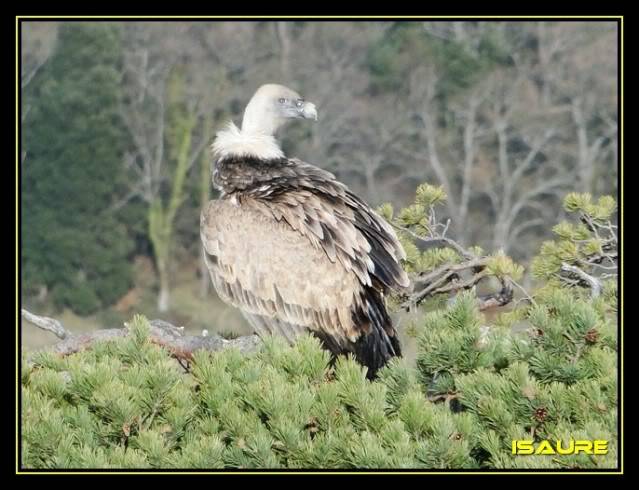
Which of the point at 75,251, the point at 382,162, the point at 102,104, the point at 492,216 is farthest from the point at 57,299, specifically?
the point at 492,216

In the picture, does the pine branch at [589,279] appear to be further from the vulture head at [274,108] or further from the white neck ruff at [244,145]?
the vulture head at [274,108]

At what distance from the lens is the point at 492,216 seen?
2195 inches

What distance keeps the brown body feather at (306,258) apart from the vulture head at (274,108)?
1185 millimetres

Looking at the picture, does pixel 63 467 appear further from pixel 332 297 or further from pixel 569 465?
pixel 332 297

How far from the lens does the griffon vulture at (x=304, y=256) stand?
9984mm

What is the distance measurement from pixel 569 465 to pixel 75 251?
44479 millimetres

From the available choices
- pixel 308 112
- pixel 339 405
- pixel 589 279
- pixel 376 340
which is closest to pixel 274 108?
pixel 308 112

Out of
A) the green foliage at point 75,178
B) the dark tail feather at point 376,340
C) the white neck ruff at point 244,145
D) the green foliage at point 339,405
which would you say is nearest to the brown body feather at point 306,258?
the dark tail feather at point 376,340

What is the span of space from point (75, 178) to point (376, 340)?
4208 cm

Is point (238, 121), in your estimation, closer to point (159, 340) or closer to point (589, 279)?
point (589, 279)

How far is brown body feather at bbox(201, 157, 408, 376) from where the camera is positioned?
9.98 metres

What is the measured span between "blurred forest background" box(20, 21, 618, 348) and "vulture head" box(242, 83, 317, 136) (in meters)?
34.3

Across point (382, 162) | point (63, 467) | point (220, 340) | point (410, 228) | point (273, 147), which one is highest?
point (382, 162)
